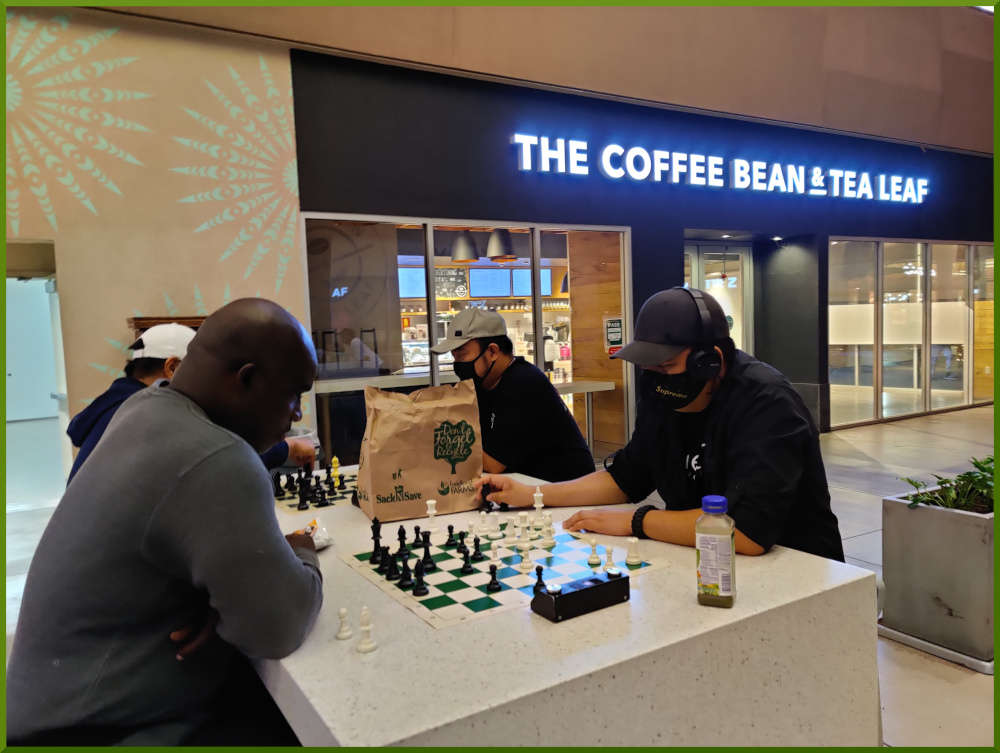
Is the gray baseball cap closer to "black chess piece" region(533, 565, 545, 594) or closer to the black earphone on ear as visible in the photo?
the black earphone on ear

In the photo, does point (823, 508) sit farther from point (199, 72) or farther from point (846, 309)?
point (846, 309)

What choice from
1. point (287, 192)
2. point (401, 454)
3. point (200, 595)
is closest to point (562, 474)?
point (401, 454)

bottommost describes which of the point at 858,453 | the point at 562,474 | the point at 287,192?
the point at 858,453

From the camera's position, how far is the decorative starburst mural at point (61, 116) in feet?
14.1

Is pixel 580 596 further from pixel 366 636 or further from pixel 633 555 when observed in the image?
pixel 366 636

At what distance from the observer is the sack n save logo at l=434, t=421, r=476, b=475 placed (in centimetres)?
231

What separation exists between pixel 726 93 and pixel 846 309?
3418 mm

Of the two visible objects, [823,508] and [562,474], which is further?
[562,474]

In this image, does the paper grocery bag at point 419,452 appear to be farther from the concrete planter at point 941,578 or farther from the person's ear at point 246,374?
the concrete planter at point 941,578

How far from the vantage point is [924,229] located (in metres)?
9.47

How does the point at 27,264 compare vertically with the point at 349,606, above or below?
above

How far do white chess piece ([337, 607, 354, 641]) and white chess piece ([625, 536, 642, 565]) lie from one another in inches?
28.3

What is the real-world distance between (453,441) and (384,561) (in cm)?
59

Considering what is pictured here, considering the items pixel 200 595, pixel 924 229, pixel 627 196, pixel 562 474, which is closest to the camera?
pixel 200 595
